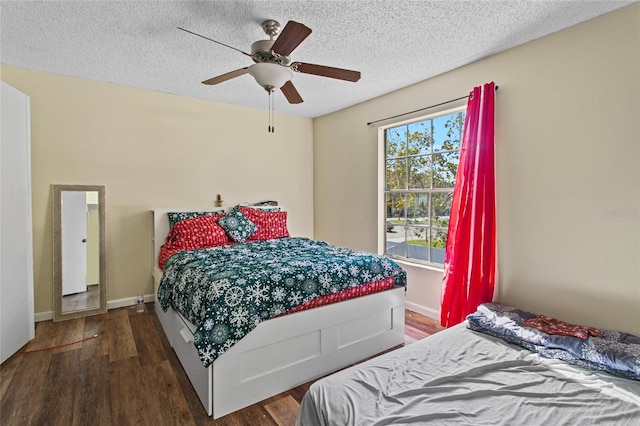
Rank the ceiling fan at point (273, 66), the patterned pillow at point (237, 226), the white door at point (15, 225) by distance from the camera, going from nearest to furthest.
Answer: the ceiling fan at point (273, 66), the white door at point (15, 225), the patterned pillow at point (237, 226)

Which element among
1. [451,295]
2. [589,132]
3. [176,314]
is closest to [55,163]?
[176,314]

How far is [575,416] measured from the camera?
127cm

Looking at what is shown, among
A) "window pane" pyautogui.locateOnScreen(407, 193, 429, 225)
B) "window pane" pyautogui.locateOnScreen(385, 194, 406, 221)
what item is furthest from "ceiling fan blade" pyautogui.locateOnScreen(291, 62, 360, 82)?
"window pane" pyautogui.locateOnScreen(385, 194, 406, 221)

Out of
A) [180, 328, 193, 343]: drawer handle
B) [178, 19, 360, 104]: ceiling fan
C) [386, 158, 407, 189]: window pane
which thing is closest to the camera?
[180, 328, 193, 343]: drawer handle

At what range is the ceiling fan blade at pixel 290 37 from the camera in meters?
1.67

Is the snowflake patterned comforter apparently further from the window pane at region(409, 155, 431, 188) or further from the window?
the window pane at region(409, 155, 431, 188)

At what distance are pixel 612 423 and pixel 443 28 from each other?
94.6 inches

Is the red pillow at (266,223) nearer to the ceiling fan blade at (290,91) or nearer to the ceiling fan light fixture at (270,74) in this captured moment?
the ceiling fan blade at (290,91)

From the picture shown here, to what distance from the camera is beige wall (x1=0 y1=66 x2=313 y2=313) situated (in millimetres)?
3072

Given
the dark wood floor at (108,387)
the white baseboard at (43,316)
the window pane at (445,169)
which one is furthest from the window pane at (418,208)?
the white baseboard at (43,316)

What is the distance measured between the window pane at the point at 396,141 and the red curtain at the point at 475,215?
90cm

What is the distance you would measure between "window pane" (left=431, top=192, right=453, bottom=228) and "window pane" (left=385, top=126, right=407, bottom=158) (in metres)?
0.68

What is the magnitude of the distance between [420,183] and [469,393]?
93.2 inches

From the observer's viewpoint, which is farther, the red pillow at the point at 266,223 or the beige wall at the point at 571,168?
the red pillow at the point at 266,223
